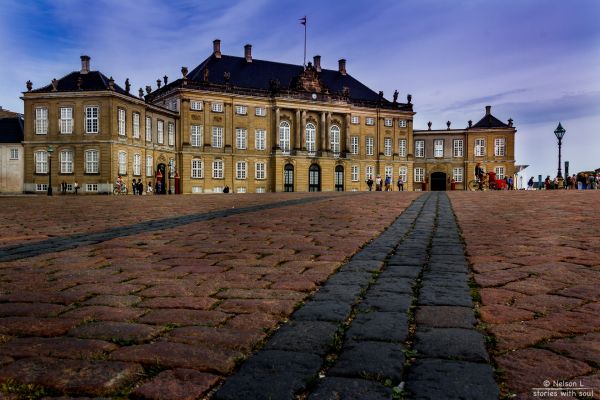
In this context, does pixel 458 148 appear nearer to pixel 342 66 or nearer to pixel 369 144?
pixel 369 144

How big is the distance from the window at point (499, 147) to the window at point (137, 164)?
47549mm

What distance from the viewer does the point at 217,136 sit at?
55156 millimetres

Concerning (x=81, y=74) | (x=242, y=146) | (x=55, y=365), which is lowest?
(x=55, y=365)

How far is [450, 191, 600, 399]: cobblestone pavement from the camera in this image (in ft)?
6.57

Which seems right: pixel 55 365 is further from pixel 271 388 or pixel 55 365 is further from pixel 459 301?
pixel 459 301

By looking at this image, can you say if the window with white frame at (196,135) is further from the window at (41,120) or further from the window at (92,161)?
the window at (41,120)

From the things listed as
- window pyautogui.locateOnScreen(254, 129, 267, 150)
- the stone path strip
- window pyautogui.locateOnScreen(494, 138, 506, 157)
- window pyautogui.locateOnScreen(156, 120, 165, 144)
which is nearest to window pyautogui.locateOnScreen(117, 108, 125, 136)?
window pyautogui.locateOnScreen(156, 120, 165, 144)

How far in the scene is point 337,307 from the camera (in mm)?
2969

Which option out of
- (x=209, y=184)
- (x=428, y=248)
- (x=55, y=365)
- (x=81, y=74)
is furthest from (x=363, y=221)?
(x=209, y=184)

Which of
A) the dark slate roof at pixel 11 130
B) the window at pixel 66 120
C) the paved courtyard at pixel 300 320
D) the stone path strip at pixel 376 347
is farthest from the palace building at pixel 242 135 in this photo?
the stone path strip at pixel 376 347

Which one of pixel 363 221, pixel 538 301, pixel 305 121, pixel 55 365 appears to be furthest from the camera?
pixel 305 121

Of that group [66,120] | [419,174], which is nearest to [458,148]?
[419,174]

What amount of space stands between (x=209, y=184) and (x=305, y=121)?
46.1ft

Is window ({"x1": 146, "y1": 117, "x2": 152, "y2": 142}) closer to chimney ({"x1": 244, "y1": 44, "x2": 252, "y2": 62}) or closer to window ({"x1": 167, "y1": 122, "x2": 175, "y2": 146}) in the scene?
window ({"x1": 167, "y1": 122, "x2": 175, "y2": 146})
